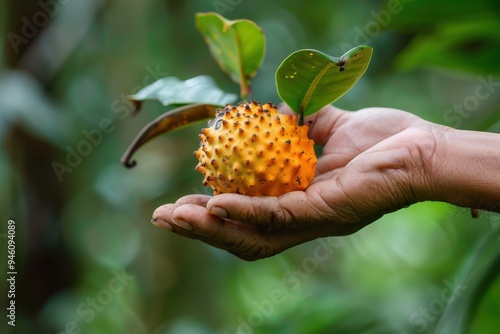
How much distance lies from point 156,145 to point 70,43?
61cm

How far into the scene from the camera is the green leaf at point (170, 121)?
4.12 feet

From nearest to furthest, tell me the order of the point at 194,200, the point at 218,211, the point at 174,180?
the point at 218,211, the point at 194,200, the point at 174,180

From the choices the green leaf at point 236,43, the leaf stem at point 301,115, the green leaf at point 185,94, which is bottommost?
the leaf stem at point 301,115

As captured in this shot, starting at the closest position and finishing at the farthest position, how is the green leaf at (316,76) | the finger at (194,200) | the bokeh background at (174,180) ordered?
the green leaf at (316,76) < the finger at (194,200) < the bokeh background at (174,180)

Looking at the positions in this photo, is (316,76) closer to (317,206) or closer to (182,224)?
(317,206)

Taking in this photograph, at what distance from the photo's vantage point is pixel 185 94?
1.28m

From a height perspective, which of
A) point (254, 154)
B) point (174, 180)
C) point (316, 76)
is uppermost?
point (316, 76)

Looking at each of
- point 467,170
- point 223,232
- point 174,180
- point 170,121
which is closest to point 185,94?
point 170,121

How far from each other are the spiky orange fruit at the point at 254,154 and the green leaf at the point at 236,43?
148mm

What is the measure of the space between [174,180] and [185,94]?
1.32 metres

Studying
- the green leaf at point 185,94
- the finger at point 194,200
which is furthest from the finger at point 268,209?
the green leaf at point 185,94

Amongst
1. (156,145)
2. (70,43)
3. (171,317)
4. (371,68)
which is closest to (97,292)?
(171,317)

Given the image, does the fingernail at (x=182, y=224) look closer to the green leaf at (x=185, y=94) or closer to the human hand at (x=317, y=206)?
the human hand at (x=317, y=206)

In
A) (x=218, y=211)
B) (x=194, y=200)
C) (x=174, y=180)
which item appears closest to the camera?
(x=218, y=211)
